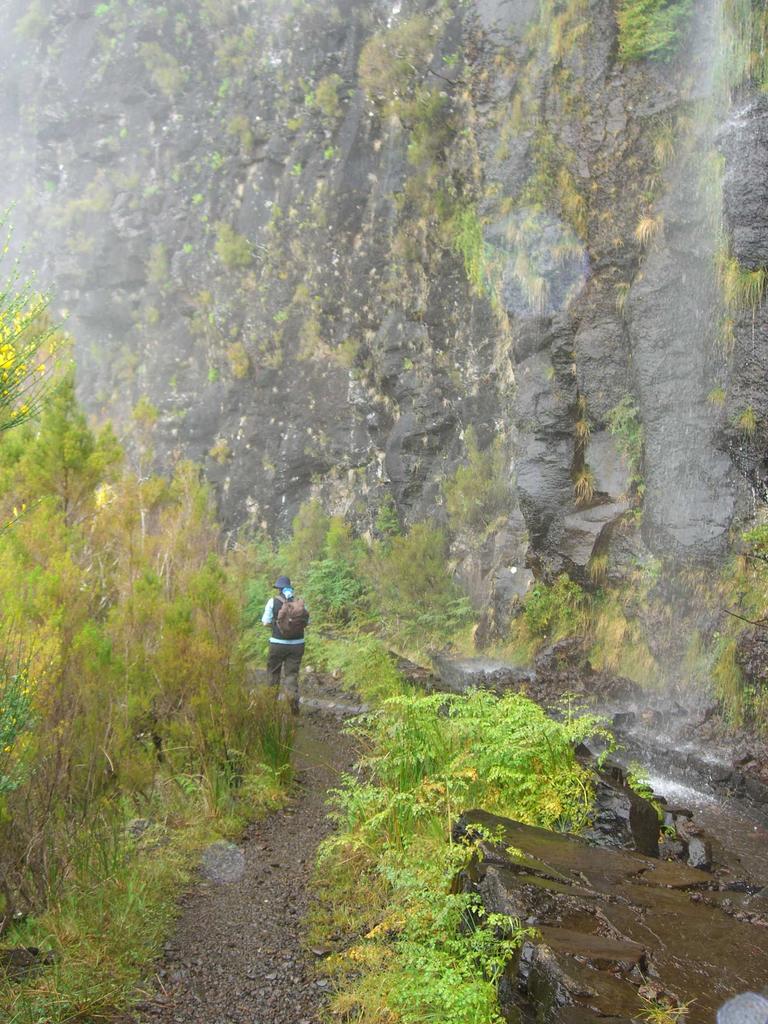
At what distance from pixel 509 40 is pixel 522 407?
695 cm

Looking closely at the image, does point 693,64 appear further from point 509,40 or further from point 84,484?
point 84,484

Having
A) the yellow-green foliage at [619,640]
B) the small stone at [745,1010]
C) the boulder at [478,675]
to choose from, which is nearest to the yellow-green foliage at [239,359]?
the boulder at [478,675]

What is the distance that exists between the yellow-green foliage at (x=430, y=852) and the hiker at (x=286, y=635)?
2.79 m

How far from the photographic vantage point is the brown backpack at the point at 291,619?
956 cm

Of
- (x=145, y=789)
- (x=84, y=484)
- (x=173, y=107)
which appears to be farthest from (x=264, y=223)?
(x=145, y=789)

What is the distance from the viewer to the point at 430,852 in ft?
16.3

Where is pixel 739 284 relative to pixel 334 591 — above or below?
above

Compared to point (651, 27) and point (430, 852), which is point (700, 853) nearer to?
point (430, 852)

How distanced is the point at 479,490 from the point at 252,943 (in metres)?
11.4

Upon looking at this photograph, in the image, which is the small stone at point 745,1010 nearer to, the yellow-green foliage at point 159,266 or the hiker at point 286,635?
the hiker at point 286,635

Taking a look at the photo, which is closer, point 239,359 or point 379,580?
point 379,580

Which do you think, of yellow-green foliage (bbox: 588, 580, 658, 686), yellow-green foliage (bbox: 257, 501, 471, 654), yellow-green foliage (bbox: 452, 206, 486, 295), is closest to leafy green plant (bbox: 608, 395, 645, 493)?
yellow-green foliage (bbox: 588, 580, 658, 686)

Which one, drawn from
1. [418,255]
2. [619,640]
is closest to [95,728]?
[619,640]

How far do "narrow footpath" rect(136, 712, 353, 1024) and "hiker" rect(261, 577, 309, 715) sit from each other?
2912 millimetres
